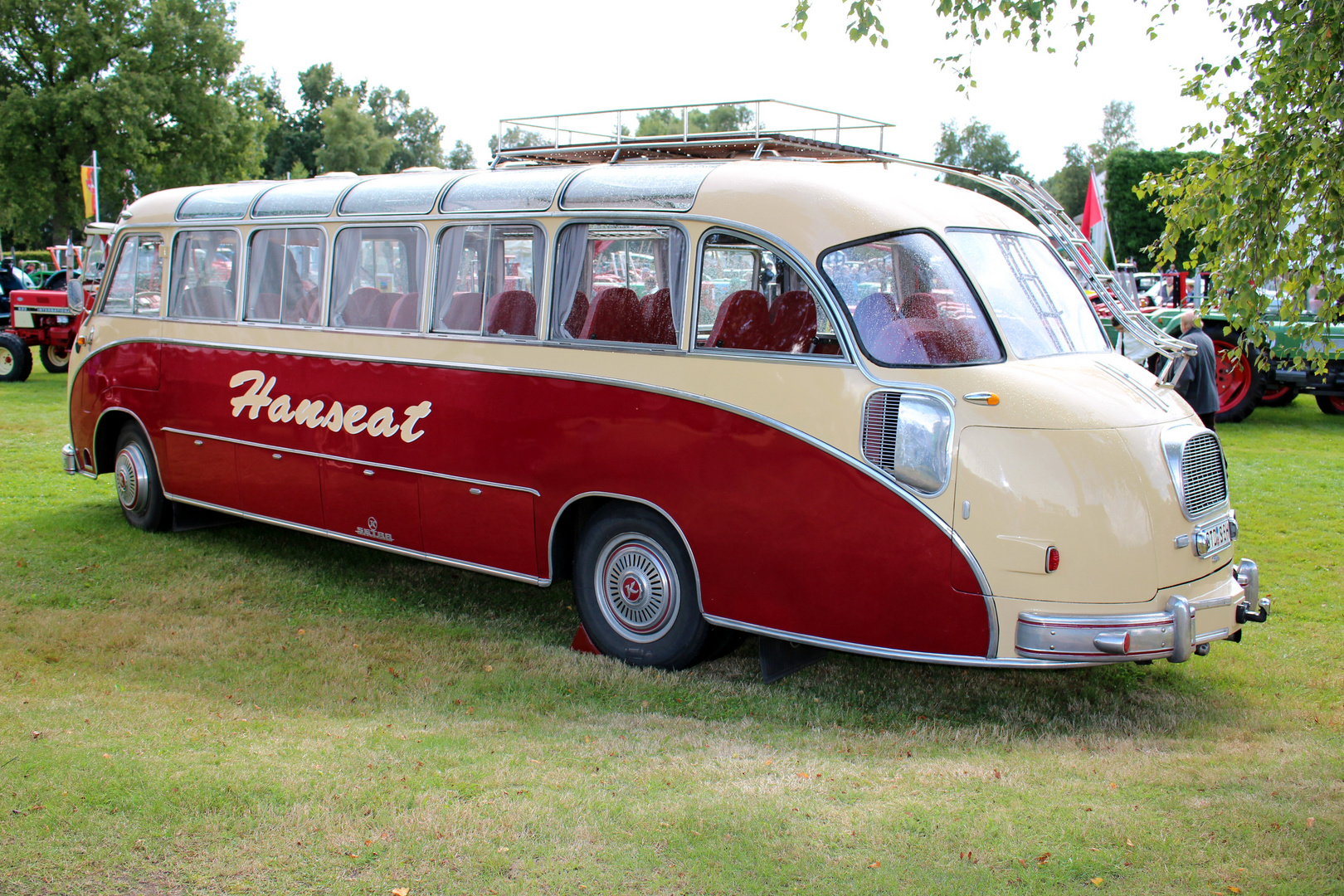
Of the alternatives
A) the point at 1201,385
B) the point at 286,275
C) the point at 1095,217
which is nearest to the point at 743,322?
the point at 286,275

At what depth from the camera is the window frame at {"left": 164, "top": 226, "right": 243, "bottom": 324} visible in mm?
8125

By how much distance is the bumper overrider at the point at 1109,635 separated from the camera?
4.70 meters

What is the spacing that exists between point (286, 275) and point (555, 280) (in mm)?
2625

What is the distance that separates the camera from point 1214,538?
512 centimetres

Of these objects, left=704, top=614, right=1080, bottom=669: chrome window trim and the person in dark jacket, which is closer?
left=704, top=614, right=1080, bottom=669: chrome window trim

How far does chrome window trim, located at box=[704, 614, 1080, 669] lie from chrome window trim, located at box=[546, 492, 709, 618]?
176 mm

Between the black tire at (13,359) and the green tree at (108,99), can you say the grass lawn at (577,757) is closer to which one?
the black tire at (13,359)

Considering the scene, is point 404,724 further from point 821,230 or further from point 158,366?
point 158,366

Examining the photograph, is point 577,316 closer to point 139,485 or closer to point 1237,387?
point 139,485

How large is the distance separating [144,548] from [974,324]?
6583 mm

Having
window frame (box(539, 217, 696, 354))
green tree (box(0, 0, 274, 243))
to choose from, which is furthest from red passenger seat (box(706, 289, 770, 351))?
green tree (box(0, 0, 274, 243))

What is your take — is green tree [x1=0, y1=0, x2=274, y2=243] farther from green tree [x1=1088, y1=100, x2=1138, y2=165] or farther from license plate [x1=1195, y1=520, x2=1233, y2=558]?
green tree [x1=1088, y1=100, x2=1138, y2=165]

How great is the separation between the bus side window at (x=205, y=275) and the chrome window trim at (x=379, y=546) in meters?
1.42

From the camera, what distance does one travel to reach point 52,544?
8.51 metres
